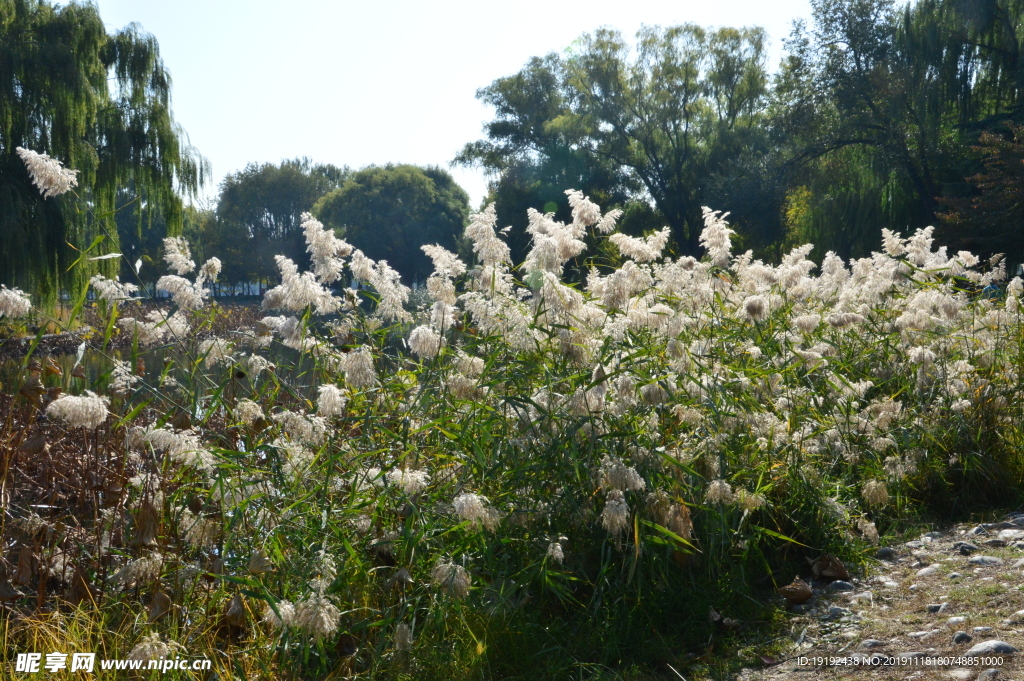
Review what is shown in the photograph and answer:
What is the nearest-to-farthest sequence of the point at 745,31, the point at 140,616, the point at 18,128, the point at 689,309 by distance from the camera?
the point at 140,616 → the point at 689,309 → the point at 18,128 → the point at 745,31

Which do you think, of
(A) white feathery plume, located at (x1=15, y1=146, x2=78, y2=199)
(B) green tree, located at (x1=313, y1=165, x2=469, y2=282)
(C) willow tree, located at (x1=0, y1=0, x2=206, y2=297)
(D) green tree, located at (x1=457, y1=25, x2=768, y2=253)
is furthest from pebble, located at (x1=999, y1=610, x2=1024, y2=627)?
(B) green tree, located at (x1=313, y1=165, x2=469, y2=282)

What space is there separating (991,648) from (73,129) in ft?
42.6

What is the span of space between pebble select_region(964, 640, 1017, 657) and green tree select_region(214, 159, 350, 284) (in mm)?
43578

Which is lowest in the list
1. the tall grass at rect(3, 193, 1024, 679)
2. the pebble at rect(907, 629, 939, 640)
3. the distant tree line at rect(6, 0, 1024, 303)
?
the pebble at rect(907, 629, 939, 640)

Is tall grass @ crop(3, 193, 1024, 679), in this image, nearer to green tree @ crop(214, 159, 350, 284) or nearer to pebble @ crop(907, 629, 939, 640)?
pebble @ crop(907, 629, 939, 640)

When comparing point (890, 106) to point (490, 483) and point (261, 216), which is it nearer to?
point (490, 483)

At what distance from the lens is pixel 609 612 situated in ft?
9.17

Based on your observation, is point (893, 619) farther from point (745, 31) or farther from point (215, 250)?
point (215, 250)

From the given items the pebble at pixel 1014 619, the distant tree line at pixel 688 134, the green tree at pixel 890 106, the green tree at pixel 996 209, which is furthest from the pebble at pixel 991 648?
the green tree at pixel 890 106

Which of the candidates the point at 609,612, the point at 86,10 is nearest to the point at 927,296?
the point at 609,612

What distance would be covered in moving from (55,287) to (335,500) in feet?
35.1

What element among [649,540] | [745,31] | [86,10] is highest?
[745,31]

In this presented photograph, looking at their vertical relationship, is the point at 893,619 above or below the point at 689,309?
below

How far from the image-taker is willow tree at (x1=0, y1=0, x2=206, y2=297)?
37.3 feet
